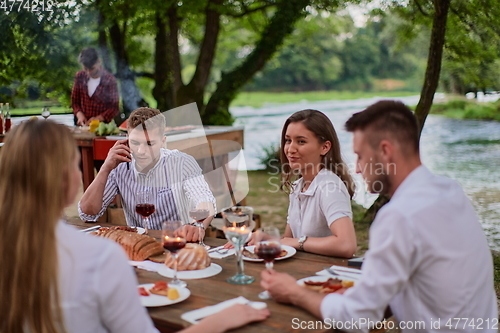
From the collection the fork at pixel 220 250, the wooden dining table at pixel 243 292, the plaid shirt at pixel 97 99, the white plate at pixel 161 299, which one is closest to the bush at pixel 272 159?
the plaid shirt at pixel 97 99

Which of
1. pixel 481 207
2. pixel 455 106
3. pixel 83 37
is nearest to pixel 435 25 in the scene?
pixel 481 207

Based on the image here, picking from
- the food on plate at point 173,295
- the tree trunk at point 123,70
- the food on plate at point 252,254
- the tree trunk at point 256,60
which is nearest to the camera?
the food on plate at point 173,295

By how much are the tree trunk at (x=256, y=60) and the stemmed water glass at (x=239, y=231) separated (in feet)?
22.9

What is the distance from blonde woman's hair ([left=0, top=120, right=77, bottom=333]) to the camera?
4.27ft

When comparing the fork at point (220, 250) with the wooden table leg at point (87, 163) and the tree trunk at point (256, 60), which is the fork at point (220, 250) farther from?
the tree trunk at point (256, 60)

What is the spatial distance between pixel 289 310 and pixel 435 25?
4.43 meters

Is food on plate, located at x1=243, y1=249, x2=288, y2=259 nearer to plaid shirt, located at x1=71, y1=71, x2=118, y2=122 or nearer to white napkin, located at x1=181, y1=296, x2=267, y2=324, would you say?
white napkin, located at x1=181, y1=296, x2=267, y2=324

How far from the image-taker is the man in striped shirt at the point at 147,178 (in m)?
2.88

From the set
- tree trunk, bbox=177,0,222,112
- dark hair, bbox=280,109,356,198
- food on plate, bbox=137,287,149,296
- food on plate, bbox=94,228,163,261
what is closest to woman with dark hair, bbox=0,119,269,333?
food on plate, bbox=137,287,149,296

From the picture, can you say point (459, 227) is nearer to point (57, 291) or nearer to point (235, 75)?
point (57, 291)

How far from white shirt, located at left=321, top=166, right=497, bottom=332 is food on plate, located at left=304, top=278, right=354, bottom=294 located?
164mm

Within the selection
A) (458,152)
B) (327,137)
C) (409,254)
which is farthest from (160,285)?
(458,152)

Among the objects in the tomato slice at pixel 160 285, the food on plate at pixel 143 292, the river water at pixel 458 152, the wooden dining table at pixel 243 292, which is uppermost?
the tomato slice at pixel 160 285

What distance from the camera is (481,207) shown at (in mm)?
6695
